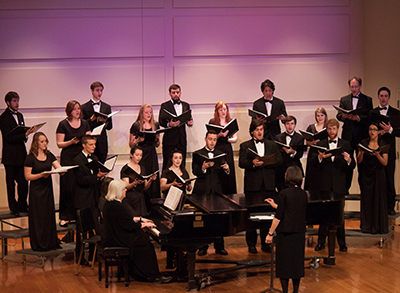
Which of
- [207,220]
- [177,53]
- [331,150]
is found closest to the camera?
[207,220]

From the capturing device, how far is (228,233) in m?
5.43

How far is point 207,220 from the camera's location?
17.7 ft

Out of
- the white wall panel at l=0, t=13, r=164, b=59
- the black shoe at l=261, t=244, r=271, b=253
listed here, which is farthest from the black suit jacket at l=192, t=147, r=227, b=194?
the white wall panel at l=0, t=13, r=164, b=59

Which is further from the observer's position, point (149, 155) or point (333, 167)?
point (149, 155)

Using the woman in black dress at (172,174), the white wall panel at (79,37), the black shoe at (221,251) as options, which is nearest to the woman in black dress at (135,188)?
the woman in black dress at (172,174)

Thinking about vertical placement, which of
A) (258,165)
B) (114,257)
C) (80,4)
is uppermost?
(80,4)

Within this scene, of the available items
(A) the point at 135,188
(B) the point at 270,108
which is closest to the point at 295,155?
(B) the point at 270,108

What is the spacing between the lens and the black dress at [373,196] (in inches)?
288

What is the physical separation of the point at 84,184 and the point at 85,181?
0.06 metres

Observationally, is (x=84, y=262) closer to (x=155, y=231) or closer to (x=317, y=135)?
(x=155, y=231)

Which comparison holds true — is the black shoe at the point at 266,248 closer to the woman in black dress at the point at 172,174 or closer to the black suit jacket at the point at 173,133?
the woman in black dress at the point at 172,174

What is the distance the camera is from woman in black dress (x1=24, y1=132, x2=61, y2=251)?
653 centimetres

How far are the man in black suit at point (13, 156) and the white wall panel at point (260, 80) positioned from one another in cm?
264

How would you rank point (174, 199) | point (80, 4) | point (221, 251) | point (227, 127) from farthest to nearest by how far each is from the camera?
point (80, 4)
point (221, 251)
point (227, 127)
point (174, 199)
